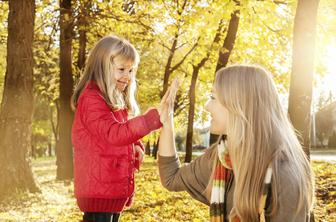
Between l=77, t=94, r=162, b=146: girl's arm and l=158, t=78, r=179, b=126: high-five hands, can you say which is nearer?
l=158, t=78, r=179, b=126: high-five hands

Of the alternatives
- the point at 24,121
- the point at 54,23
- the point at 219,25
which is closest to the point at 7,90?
the point at 24,121

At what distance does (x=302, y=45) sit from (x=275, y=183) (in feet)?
11.9

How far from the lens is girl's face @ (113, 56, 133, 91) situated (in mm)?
4383

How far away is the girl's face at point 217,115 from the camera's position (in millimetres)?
3238

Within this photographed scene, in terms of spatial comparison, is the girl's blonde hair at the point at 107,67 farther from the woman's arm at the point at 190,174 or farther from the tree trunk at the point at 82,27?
the tree trunk at the point at 82,27

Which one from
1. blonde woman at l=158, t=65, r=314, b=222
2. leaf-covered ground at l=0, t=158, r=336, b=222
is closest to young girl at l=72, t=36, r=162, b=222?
blonde woman at l=158, t=65, r=314, b=222

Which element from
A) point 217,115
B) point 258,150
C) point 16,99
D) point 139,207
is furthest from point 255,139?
point 16,99

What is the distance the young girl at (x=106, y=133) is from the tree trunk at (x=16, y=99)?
5867 mm

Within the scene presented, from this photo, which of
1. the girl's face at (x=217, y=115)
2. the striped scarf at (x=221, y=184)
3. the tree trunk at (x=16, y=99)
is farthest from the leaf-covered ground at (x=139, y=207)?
the girl's face at (x=217, y=115)

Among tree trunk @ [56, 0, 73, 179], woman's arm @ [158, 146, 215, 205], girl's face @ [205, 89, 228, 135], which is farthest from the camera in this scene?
tree trunk @ [56, 0, 73, 179]

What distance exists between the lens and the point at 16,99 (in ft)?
32.6

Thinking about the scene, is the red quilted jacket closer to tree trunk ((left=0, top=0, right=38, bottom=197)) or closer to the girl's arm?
the girl's arm

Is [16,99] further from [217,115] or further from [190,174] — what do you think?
[217,115]

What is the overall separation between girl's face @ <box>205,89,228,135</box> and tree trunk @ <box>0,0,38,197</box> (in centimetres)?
734
